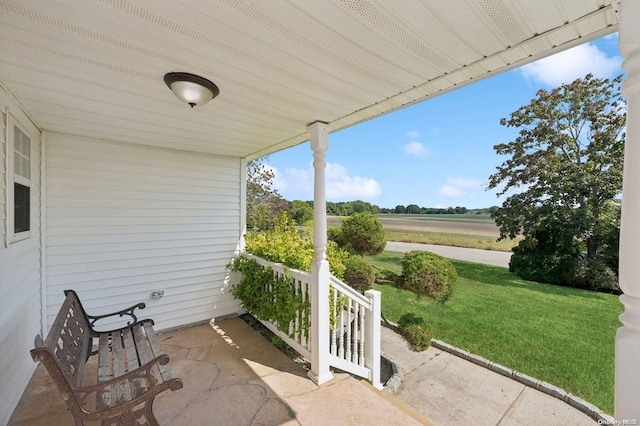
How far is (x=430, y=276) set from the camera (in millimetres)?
3562

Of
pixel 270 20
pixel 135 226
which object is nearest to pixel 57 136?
pixel 135 226

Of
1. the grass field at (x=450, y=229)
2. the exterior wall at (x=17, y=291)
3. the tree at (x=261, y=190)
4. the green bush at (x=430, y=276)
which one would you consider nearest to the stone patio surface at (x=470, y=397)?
the green bush at (x=430, y=276)

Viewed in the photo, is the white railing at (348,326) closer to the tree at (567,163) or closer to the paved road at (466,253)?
the tree at (567,163)

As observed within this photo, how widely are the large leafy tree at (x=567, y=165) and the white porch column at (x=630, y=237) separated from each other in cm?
949

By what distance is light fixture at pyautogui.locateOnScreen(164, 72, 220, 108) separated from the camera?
182cm

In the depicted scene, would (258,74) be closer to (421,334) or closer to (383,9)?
(383,9)

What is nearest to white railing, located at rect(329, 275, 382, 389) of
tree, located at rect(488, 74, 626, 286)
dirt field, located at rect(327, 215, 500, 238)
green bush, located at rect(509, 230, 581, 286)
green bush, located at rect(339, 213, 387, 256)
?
green bush, located at rect(339, 213, 387, 256)

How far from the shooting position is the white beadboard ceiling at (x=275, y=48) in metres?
1.25

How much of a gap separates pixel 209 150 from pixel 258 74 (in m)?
2.49

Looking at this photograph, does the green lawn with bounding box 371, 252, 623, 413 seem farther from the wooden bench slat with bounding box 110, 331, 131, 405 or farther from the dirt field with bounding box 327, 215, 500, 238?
the wooden bench slat with bounding box 110, 331, 131, 405

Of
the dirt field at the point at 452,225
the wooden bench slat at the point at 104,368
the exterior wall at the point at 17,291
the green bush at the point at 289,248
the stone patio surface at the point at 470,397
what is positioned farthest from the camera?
the dirt field at the point at 452,225

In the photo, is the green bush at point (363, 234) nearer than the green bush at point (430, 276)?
No

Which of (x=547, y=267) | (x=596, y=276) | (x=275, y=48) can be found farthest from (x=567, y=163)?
(x=275, y=48)

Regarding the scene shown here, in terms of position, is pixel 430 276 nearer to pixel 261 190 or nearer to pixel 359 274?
pixel 359 274
